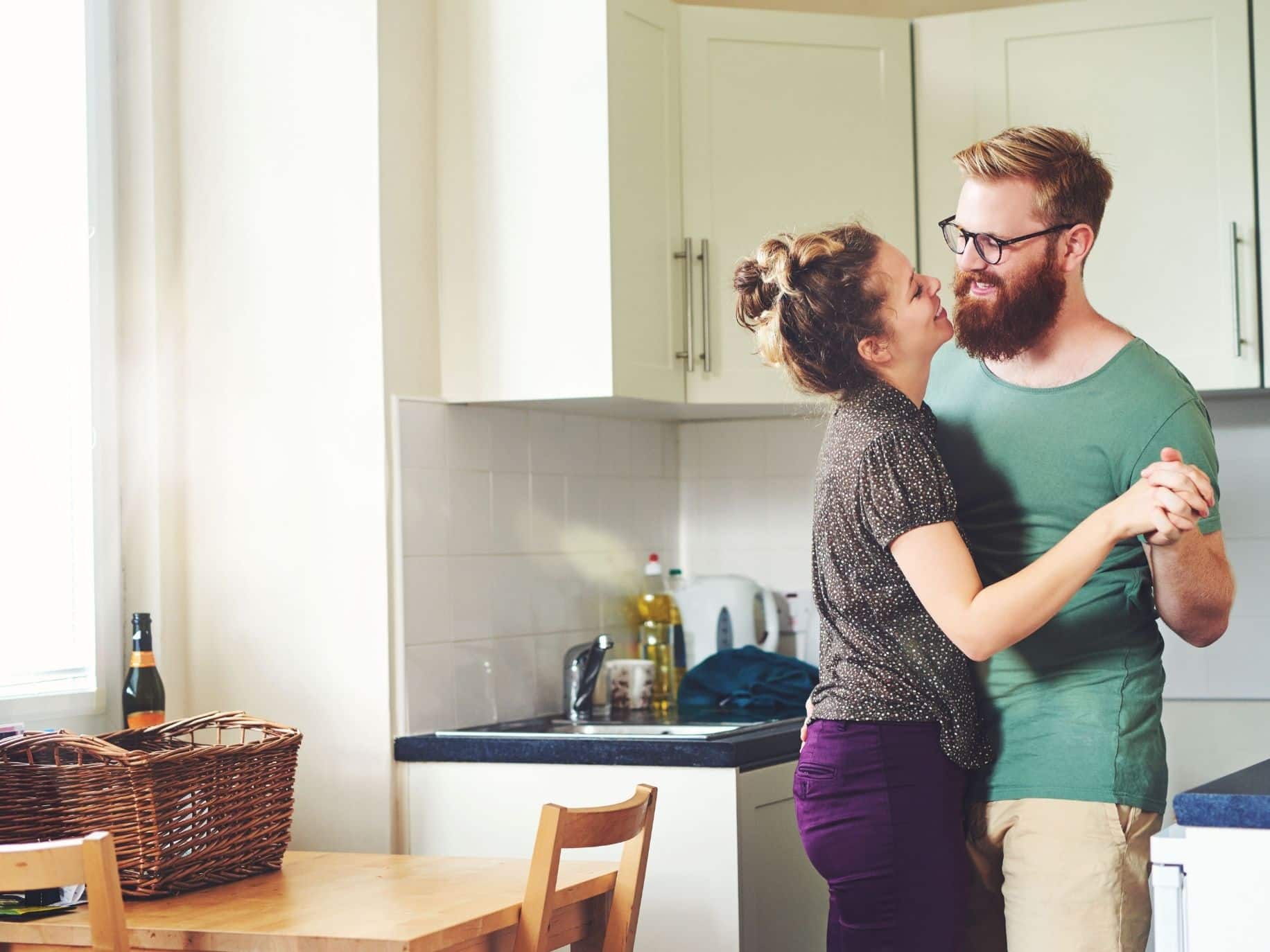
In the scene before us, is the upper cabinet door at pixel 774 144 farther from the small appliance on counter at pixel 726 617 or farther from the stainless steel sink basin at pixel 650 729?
the stainless steel sink basin at pixel 650 729

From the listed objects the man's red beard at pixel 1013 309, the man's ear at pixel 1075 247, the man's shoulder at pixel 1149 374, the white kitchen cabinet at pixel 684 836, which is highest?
the man's ear at pixel 1075 247

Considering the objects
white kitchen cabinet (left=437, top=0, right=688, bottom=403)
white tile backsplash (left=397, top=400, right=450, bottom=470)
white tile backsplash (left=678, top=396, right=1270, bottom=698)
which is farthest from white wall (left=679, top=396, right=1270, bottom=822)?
white tile backsplash (left=397, top=400, right=450, bottom=470)

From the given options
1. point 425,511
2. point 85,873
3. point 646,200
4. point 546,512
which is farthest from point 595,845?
point 646,200

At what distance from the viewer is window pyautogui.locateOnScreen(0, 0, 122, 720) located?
243cm

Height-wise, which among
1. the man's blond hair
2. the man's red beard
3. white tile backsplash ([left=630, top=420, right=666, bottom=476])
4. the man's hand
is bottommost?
the man's hand

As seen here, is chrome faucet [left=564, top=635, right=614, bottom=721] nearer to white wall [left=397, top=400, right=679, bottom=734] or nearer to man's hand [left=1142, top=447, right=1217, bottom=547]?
white wall [left=397, top=400, right=679, bottom=734]

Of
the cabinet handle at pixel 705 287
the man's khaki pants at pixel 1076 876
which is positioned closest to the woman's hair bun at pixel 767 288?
the man's khaki pants at pixel 1076 876

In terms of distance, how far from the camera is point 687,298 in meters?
2.82

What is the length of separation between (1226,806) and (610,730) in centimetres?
142

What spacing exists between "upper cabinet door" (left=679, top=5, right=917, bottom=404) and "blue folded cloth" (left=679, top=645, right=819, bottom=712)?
0.51 m

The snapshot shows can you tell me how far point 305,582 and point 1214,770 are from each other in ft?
5.91

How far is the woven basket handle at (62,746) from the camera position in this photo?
189cm

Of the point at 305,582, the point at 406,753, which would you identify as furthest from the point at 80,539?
the point at 406,753

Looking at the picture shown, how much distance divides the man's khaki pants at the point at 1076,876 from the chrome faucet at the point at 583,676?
126 centimetres
